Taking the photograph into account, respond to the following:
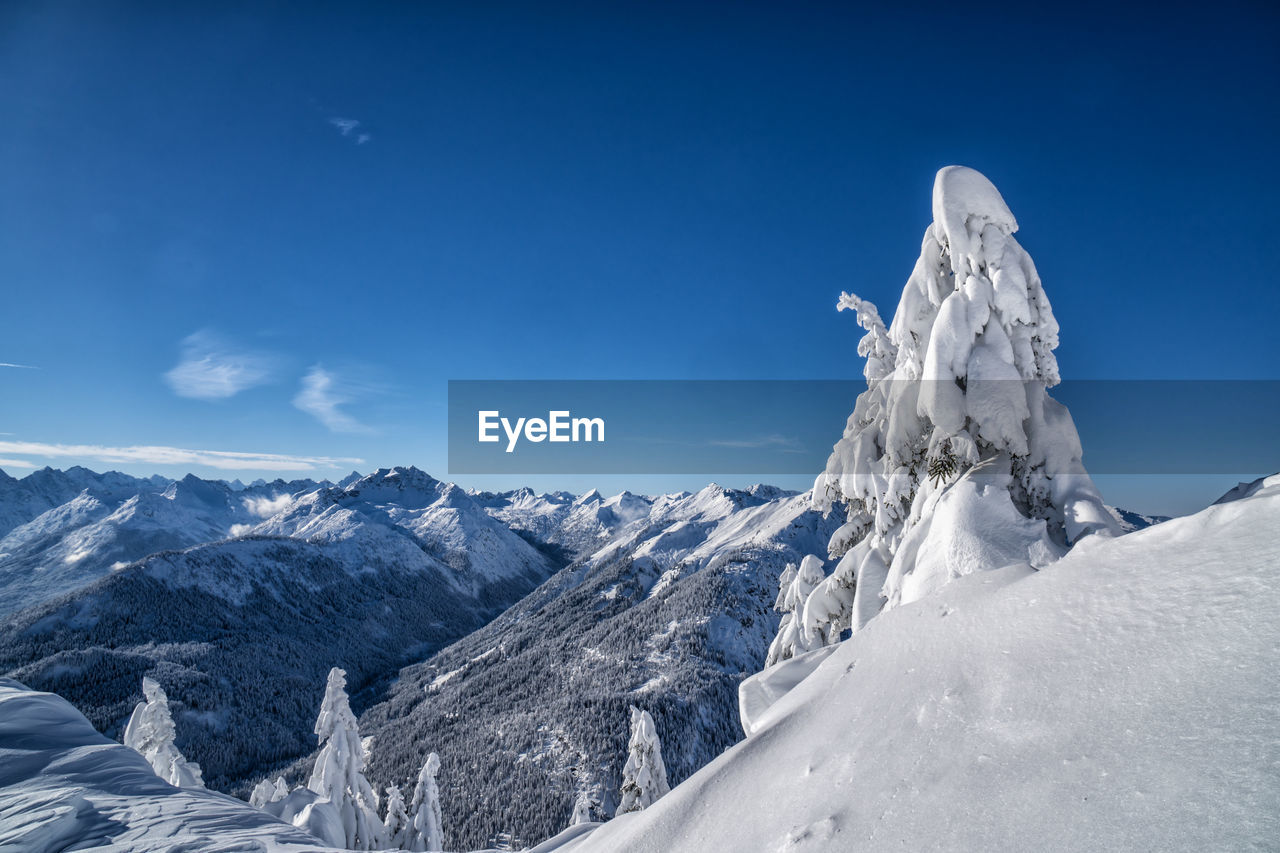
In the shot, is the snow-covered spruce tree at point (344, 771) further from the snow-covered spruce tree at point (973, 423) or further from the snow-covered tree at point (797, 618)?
the snow-covered spruce tree at point (973, 423)

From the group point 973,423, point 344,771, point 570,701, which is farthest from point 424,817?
point 570,701

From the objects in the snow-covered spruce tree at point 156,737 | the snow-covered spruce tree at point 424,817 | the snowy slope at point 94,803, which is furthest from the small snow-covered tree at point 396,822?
the snowy slope at point 94,803

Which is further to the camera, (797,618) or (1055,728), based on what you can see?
(797,618)

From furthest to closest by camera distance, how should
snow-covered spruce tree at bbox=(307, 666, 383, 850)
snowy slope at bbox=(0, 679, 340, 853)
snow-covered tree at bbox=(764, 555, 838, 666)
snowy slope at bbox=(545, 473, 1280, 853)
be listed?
snow-covered spruce tree at bbox=(307, 666, 383, 850), snow-covered tree at bbox=(764, 555, 838, 666), snowy slope at bbox=(0, 679, 340, 853), snowy slope at bbox=(545, 473, 1280, 853)

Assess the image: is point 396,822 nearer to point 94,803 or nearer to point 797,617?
point 797,617

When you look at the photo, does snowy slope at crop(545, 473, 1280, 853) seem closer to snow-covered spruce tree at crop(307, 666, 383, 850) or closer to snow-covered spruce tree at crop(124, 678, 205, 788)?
snow-covered spruce tree at crop(307, 666, 383, 850)

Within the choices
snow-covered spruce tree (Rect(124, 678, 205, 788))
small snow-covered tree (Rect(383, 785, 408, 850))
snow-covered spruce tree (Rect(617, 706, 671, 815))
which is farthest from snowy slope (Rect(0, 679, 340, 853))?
small snow-covered tree (Rect(383, 785, 408, 850))

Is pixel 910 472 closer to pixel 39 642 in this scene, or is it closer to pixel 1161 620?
pixel 1161 620
